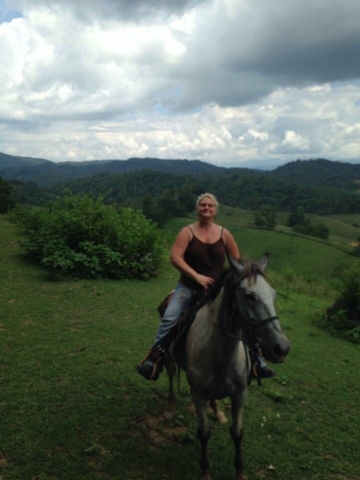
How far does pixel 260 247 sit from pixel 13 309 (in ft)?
211

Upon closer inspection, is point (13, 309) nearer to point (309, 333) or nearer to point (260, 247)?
point (309, 333)

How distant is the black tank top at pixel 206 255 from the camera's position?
4.20m

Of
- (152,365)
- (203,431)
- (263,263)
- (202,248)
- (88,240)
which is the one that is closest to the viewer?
(263,263)

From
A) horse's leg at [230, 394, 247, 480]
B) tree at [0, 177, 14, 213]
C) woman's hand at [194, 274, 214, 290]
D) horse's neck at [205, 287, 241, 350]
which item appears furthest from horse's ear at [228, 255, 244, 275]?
A: tree at [0, 177, 14, 213]

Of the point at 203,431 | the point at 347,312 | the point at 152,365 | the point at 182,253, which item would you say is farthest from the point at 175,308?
the point at 347,312

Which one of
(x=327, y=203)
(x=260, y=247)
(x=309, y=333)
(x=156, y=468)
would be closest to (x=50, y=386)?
(x=156, y=468)

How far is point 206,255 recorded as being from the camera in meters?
4.22

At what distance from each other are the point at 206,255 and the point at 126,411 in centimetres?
268

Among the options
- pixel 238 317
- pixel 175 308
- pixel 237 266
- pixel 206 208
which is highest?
pixel 206 208

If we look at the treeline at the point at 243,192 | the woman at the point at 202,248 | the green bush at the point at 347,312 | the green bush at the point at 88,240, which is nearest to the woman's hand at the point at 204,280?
the woman at the point at 202,248

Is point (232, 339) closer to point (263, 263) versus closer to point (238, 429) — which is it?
point (263, 263)

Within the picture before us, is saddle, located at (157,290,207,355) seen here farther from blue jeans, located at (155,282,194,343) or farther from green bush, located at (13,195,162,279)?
green bush, located at (13,195,162,279)

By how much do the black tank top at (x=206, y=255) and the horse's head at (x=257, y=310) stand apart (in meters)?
0.88

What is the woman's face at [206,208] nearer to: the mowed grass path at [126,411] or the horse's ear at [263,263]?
the horse's ear at [263,263]
